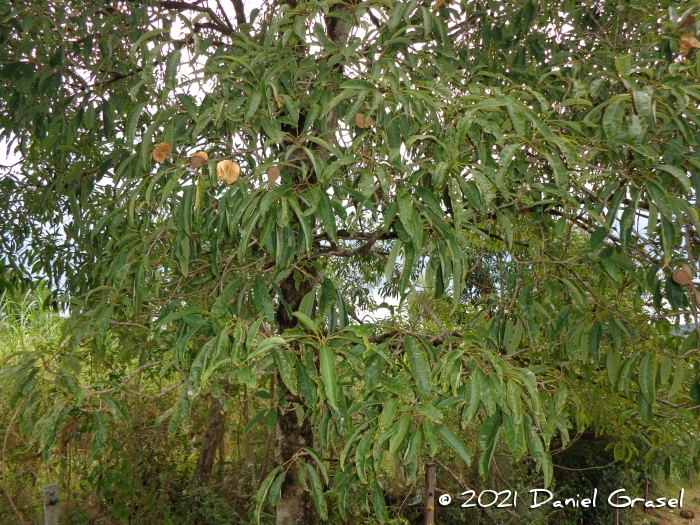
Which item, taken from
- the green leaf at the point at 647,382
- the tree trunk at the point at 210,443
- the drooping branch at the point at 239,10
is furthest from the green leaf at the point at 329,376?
the tree trunk at the point at 210,443

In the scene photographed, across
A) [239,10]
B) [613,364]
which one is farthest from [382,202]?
[239,10]

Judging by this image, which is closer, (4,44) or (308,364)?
(308,364)

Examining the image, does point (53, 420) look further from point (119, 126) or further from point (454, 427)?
point (454, 427)

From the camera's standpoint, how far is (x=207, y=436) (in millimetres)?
3289

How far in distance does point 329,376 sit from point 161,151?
761 mm

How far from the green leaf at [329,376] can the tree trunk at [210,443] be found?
2435mm

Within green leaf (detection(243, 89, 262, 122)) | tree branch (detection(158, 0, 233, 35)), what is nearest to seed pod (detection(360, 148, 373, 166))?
green leaf (detection(243, 89, 262, 122))

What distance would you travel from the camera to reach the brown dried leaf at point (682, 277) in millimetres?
→ 1406

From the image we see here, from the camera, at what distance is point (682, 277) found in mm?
1409

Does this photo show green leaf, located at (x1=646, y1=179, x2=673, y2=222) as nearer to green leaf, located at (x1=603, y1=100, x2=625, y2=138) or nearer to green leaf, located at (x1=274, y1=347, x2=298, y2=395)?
green leaf, located at (x1=603, y1=100, x2=625, y2=138)

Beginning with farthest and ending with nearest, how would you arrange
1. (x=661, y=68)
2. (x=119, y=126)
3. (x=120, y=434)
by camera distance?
(x=120, y=434), (x=119, y=126), (x=661, y=68)

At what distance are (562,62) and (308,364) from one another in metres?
1.35

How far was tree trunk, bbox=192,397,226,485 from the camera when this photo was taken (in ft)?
10.7

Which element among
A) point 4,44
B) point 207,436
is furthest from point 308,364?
point 207,436
